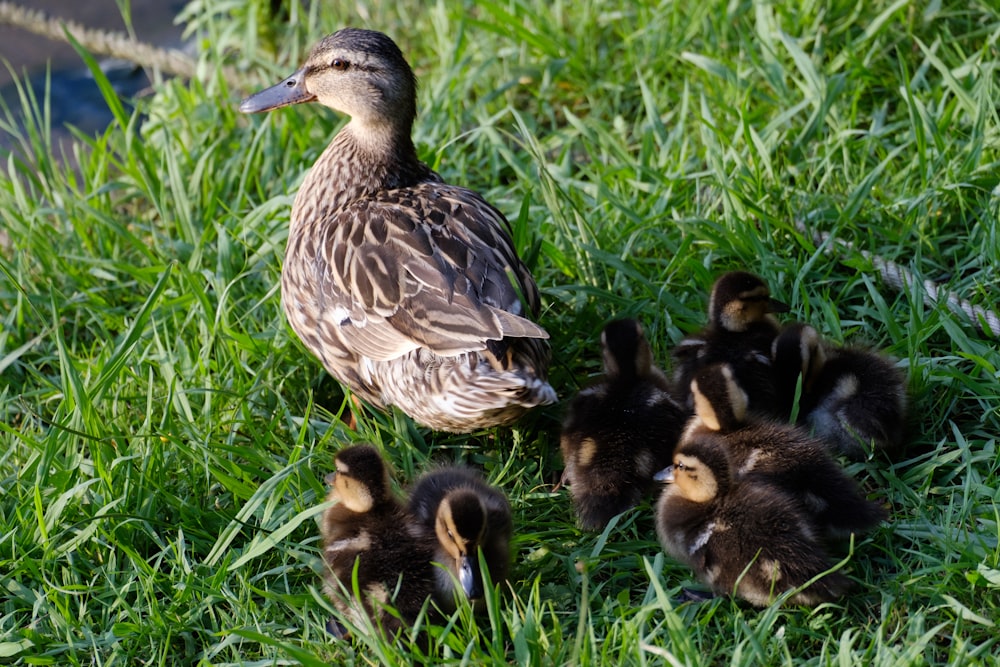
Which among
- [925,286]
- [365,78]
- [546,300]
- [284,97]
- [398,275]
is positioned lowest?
[546,300]

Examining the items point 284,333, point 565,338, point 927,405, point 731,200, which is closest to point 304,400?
point 284,333

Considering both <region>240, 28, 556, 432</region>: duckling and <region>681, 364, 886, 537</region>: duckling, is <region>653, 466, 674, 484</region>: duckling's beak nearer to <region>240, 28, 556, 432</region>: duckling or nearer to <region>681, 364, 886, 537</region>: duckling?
<region>681, 364, 886, 537</region>: duckling

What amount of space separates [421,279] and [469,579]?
35.7 inches

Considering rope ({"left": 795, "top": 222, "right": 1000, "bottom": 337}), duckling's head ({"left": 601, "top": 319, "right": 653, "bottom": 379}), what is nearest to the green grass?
rope ({"left": 795, "top": 222, "right": 1000, "bottom": 337})

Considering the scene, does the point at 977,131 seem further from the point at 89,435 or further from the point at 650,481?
the point at 89,435

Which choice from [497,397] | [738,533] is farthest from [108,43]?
[738,533]

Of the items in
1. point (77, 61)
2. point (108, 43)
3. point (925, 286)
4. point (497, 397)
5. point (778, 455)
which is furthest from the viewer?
point (77, 61)

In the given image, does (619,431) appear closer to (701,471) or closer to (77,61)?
(701,471)

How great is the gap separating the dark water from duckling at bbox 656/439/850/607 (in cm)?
368

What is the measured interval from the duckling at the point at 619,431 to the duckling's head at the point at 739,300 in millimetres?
235

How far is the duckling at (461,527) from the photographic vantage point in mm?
2523

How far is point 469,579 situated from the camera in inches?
99.1

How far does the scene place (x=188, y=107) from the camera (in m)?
4.72

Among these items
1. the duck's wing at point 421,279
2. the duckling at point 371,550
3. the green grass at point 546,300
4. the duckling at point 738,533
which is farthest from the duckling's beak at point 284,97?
the duckling at point 738,533
